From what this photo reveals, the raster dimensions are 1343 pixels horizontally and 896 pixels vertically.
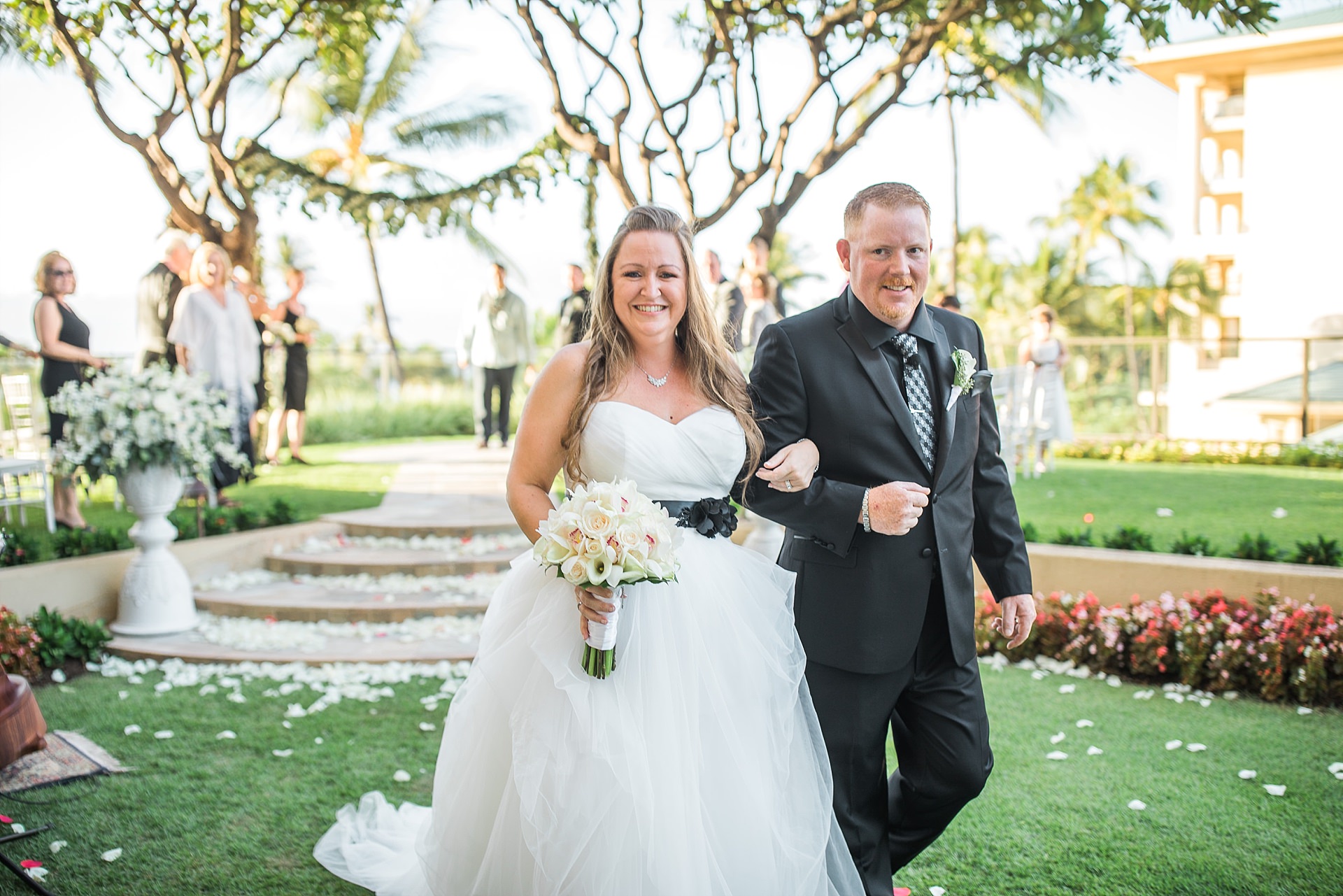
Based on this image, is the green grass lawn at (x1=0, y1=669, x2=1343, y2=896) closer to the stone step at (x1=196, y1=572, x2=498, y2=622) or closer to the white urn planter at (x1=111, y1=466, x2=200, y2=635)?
the white urn planter at (x1=111, y1=466, x2=200, y2=635)

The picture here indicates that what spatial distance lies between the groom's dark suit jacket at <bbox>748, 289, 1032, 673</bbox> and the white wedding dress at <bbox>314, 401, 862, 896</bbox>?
0.14m

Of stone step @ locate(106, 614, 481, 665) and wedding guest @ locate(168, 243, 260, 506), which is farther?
wedding guest @ locate(168, 243, 260, 506)

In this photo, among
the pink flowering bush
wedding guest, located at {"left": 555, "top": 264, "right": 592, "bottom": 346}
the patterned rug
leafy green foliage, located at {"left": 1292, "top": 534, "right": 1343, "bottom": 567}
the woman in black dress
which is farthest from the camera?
wedding guest, located at {"left": 555, "top": 264, "right": 592, "bottom": 346}

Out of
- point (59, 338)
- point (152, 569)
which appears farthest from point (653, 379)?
point (59, 338)

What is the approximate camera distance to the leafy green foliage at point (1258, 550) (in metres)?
6.38

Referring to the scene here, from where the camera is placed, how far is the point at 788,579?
3.02 m

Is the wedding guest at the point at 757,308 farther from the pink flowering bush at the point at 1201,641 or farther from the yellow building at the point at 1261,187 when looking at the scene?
the yellow building at the point at 1261,187

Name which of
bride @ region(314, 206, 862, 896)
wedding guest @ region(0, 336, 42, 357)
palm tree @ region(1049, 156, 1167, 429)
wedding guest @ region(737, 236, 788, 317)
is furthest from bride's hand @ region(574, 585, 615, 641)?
palm tree @ region(1049, 156, 1167, 429)

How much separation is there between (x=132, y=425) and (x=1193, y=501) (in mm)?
9223

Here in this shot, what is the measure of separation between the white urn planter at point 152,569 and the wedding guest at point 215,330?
1.30m

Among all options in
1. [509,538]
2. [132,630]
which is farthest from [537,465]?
[509,538]

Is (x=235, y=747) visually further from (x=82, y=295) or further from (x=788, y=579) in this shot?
(x=82, y=295)

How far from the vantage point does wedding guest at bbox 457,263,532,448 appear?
40.9 feet

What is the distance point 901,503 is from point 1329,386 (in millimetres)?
16801
